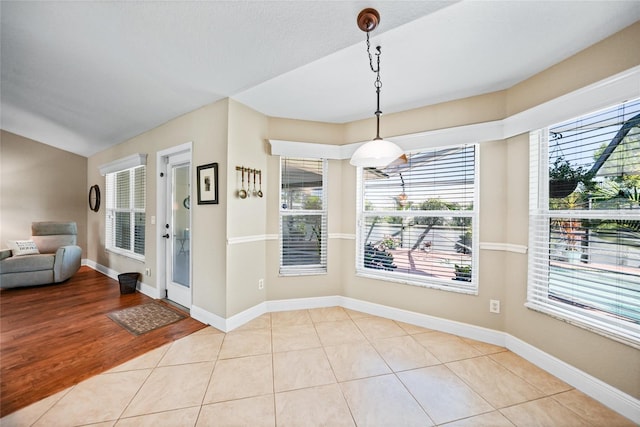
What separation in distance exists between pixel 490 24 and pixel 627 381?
2.37 meters

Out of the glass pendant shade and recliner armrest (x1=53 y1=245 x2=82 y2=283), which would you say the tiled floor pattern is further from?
recliner armrest (x1=53 y1=245 x2=82 y2=283)

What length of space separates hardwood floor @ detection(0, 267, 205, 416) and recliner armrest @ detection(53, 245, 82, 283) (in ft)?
1.18

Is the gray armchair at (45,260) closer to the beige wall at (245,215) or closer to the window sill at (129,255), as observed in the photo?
the window sill at (129,255)

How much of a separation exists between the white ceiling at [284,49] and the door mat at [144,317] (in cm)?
242

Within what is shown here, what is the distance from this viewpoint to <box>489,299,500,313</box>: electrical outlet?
2.26 meters

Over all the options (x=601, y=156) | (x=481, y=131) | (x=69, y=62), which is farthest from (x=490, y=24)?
(x=69, y=62)

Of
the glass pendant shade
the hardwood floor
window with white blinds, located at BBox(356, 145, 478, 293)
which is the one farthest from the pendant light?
the hardwood floor

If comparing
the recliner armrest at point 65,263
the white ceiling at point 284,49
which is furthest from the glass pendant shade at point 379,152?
the recliner armrest at point 65,263

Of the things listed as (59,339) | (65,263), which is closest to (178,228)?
(59,339)

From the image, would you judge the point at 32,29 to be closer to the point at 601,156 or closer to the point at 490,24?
the point at 490,24

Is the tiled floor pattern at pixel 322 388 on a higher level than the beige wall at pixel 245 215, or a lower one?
lower

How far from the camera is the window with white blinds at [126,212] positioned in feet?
12.6

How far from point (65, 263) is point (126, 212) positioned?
1.24 meters

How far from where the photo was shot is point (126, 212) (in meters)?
4.22
